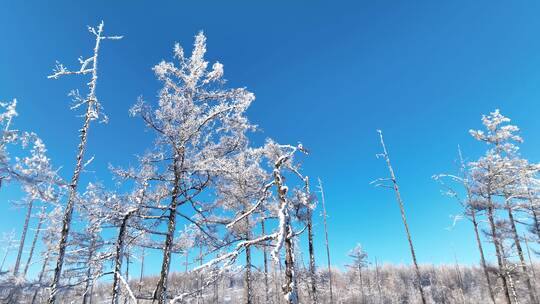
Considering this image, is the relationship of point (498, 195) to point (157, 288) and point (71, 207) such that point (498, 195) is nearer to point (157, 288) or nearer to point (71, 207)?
point (157, 288)

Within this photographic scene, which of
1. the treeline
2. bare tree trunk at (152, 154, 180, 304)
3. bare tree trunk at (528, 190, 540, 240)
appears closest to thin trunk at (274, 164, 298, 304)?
bare tree trunk at (152, 154, 180, 304)

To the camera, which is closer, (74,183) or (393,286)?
(74,183)

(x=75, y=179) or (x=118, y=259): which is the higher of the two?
(x=75, y=179)

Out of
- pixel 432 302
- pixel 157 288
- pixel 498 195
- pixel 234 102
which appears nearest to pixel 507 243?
pixel 498 195

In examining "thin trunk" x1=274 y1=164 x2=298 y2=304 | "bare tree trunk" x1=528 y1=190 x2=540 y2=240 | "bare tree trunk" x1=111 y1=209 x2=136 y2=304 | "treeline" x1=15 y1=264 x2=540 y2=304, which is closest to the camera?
"thin trunk" x1=274 y1=164 x2=298 y2=304

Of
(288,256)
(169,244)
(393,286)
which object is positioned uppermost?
(169,244)

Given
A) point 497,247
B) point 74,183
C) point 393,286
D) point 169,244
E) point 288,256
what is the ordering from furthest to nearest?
point 393,286 → point 497,247 → point 74,183 → point 169,244 → point 288,256

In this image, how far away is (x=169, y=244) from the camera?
10320mm

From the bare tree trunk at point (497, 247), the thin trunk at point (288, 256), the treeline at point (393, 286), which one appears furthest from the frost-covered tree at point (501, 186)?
the treeline at point (393, 286)

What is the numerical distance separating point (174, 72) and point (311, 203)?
546 inches

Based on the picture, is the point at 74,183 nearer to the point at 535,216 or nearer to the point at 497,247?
the point at 497,247

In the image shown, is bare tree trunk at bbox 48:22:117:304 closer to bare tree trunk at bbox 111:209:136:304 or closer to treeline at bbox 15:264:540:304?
bare tree trunk at bbox 111:209:136:304

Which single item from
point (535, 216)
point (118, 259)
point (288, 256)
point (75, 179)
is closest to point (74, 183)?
point (75, 179)

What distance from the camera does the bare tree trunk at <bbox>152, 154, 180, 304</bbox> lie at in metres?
9.50
